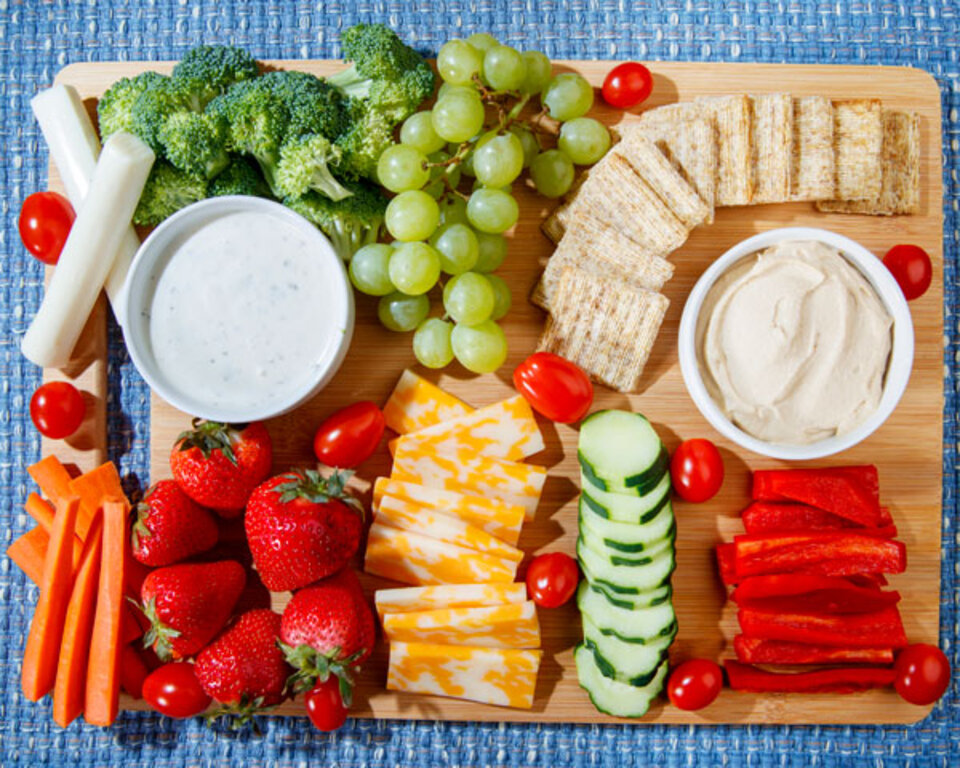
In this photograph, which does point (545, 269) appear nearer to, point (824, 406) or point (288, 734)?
point (824, 406)

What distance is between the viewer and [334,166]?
1.70 meters

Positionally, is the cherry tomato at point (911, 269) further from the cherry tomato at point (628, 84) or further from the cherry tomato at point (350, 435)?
the cherry tomato at point (350, 435)

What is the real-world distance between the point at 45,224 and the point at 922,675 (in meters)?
2.14

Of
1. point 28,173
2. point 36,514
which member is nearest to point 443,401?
point 36,514

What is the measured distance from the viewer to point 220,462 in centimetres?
170

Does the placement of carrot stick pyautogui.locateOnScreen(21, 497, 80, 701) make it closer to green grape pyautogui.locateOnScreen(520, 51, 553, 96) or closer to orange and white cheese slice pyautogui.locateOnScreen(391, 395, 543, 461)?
orange and white cheese slice pyautogui.locateOnScreen(391, 395, 543, 461)

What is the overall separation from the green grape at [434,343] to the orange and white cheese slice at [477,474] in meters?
0.20

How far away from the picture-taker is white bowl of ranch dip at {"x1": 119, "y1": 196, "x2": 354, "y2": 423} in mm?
1624

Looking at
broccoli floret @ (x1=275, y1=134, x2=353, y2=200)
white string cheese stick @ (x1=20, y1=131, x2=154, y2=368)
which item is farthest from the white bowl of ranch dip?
white string cheese stick @ (x1=20, y1=131, x2=154, y2=368)

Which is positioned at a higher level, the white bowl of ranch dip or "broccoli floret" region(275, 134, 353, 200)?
"broccoli floret" region(275, 134, 353, 200)

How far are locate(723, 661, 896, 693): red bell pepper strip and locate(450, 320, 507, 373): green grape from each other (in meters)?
0.86

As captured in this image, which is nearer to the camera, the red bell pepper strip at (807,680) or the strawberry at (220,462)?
the strawberry at (220,462)

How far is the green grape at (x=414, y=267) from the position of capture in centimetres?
164

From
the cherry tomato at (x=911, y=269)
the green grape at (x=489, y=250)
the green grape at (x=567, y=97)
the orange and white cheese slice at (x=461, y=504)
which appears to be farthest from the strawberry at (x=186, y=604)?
the cherry tomato at (x=911, y=269)
